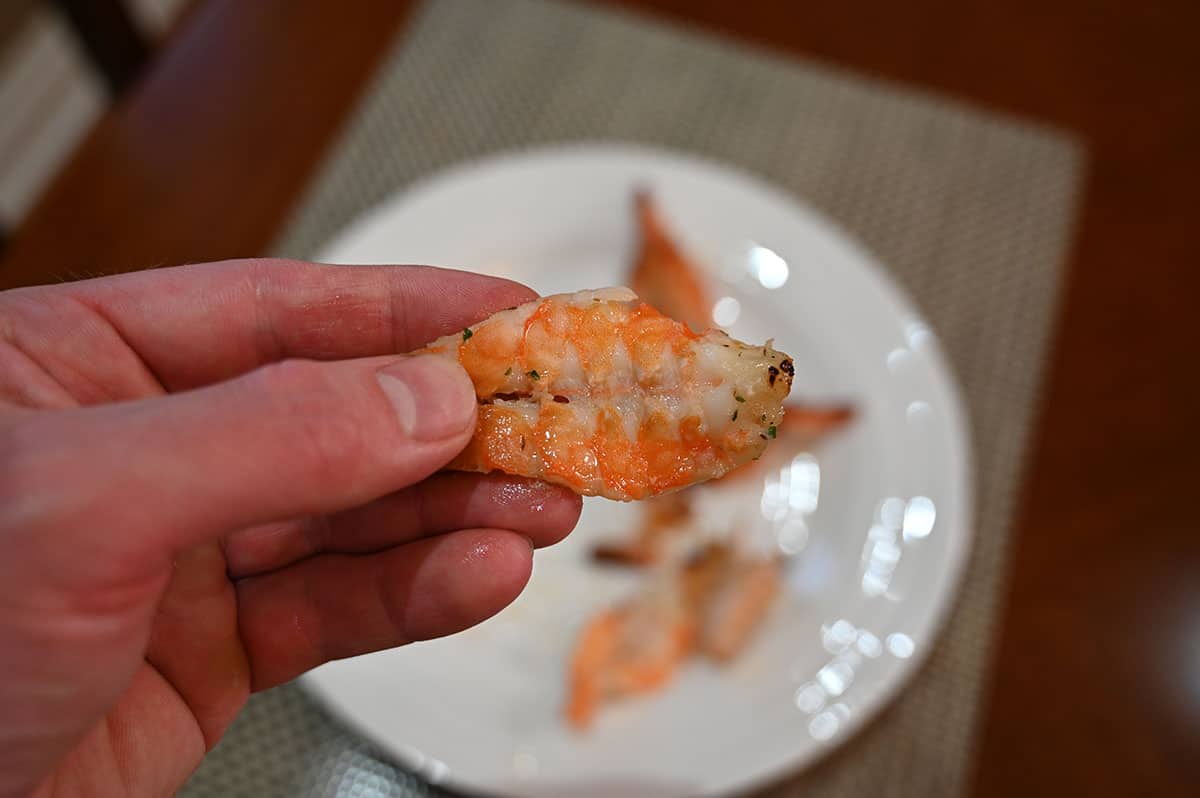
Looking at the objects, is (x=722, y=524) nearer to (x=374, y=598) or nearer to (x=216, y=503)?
(x=374, y=598)

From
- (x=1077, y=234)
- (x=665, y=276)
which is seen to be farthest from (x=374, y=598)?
(x=1077, y=234)

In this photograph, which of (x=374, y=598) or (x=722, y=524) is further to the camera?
Result: (x=722, y=524)

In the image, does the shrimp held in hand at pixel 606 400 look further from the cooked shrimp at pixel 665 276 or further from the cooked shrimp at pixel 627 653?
the cooked shrimp at pixel 665 276

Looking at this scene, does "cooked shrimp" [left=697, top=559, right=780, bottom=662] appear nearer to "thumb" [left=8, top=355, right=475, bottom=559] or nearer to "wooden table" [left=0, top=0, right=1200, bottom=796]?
"wooden table" [left=0, top=0, right=1200, bottom=796]

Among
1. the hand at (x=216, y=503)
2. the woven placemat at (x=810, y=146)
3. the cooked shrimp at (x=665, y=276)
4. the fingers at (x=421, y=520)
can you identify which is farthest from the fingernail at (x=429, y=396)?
the woven placemat at (x=810, y=146)

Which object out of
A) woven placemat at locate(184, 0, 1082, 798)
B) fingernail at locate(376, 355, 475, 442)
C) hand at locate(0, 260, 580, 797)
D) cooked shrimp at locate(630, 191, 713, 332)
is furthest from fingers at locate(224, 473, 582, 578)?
woven placemat at locate(184, 0, 1082, 798)

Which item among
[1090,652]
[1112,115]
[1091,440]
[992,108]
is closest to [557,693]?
[1090,652]

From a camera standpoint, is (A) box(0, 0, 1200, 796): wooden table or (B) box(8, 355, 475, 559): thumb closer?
(B) box(8, 355, 475, 559): thumb
